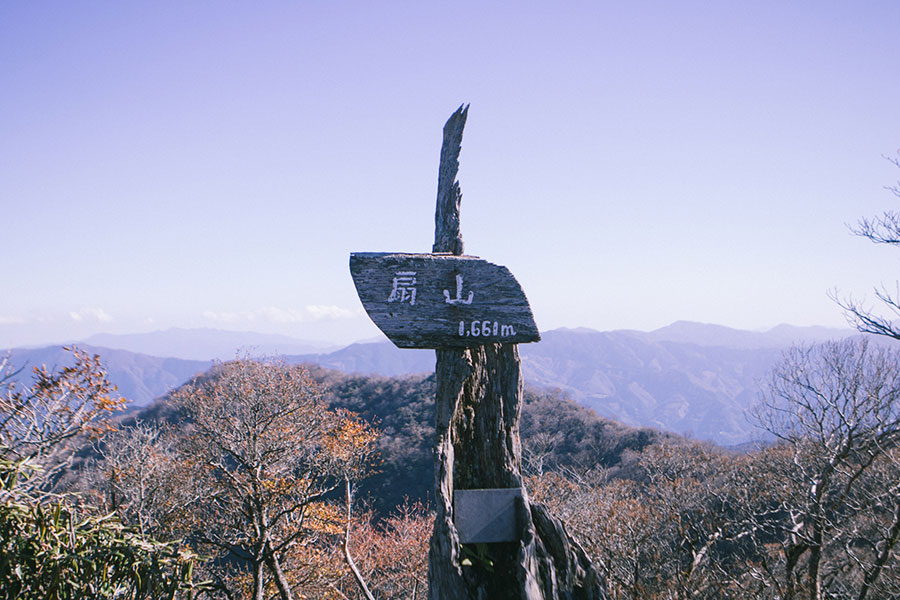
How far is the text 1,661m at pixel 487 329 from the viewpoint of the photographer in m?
2.50

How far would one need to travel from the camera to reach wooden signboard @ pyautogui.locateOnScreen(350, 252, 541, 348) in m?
2.45

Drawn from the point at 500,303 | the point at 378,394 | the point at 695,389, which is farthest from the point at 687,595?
the point at 695,389

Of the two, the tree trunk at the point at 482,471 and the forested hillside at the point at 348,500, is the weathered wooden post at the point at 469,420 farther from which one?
the forested hillside at the point at 348,500

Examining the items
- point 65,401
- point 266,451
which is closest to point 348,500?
point 266,451

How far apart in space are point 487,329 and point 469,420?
0.79 metres

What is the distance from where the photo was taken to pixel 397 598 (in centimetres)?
1582

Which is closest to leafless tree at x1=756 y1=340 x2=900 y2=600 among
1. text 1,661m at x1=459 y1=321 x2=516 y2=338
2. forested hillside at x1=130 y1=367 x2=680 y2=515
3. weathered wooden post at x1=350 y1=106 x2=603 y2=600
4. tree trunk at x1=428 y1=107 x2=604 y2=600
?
tree trunk at x1=428 y1=107 x2=604 y2=600

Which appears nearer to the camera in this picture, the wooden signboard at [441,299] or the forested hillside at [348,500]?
the forested hillside at [348,500]

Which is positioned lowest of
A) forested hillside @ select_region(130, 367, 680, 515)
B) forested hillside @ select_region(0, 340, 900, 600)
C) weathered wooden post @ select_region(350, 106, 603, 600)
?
forested hillside @ select_region(130, 367, 680, 515)

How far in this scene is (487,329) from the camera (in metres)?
2.51

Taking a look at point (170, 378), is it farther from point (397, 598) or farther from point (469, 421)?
point (469, 421)

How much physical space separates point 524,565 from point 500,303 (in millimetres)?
1366

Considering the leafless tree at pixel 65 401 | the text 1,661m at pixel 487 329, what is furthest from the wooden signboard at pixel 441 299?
the leafless tree at pixel 65 401

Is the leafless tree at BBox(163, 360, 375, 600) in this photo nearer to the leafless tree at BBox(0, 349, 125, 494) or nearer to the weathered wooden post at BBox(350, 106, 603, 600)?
the leafless tree at BBox(0, 349, 125, 494)
